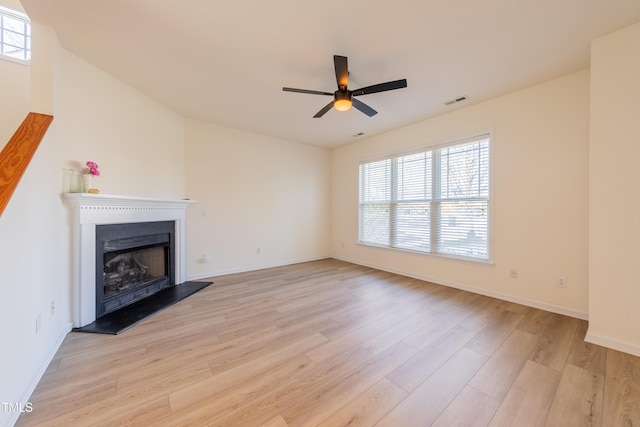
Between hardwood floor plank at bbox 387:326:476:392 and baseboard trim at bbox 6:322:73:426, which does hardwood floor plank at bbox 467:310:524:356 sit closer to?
hardwood floor plank at bbox 387:326:476:392

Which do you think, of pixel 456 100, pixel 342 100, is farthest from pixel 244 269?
pixel 456 100

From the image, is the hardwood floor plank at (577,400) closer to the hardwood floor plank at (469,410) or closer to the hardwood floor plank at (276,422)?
the hardwood floor plank at (469,410)

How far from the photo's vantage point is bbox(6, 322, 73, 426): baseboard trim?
4.21 feet

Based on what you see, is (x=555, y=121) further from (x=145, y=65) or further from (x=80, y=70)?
(x=80, y=70)

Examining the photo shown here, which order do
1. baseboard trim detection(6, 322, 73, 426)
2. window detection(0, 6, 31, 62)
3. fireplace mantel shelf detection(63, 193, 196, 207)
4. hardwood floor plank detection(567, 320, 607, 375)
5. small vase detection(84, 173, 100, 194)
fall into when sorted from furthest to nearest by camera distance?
1. window detection(0, 6, 31, 62)
2. small vase detection(84, 173, 100, 194)
3. fireplace mantel shelf detection(63, 193, 196, 207)
4. hardwood floor plank detection(567, 320, 607, 375)
5. baseboard trim detection(6, 322, 73, 426)

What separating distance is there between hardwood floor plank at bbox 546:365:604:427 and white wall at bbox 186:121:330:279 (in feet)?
13.7

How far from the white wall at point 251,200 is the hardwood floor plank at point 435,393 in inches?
141

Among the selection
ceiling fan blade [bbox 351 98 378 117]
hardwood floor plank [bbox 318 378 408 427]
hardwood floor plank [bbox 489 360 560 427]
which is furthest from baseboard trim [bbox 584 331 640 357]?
ceiling fan blade [bbox 351 98 378 117]

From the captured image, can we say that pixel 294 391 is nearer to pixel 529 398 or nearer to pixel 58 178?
pixel 529 398

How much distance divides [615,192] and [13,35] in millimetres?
6486

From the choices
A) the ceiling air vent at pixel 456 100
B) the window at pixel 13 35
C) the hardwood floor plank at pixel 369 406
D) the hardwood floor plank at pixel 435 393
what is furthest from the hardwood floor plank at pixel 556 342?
the window at pixel 13 35

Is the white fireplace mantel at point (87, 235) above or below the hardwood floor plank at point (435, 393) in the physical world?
above

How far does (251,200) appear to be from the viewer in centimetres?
457

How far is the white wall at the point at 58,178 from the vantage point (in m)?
1.37
